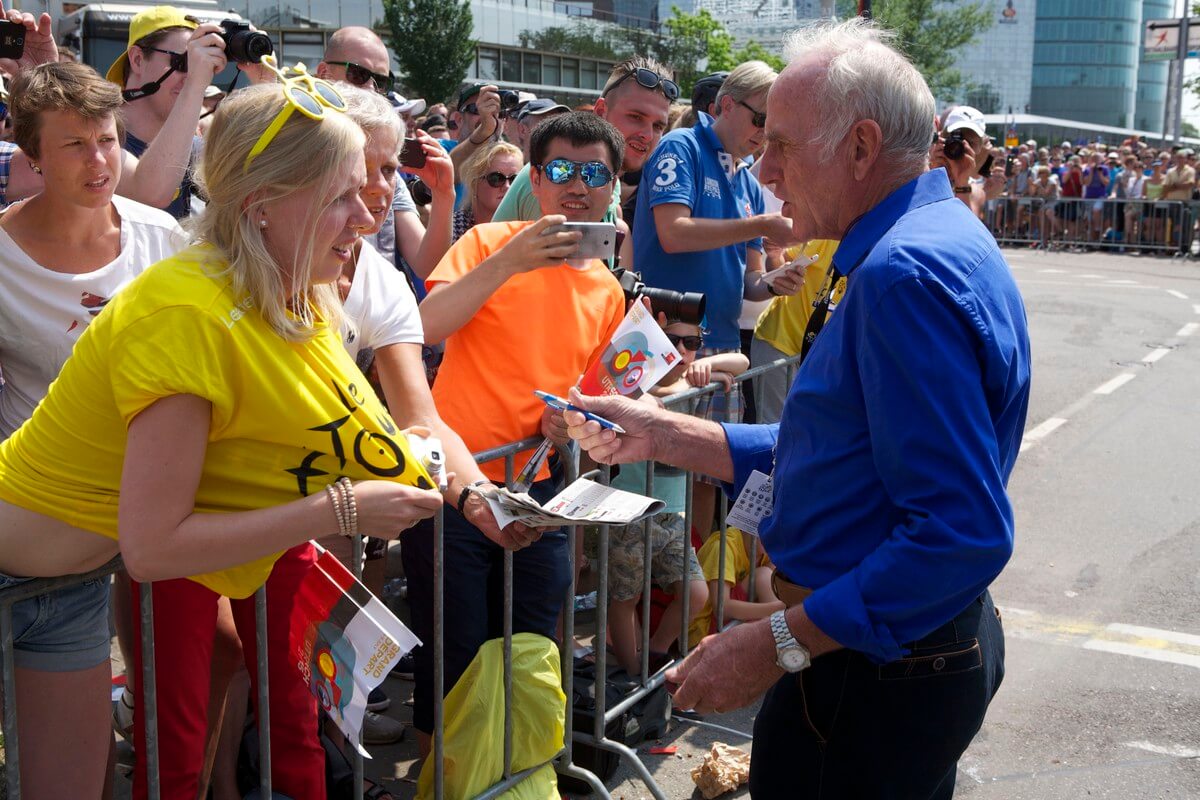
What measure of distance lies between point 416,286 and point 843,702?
310 centimetres

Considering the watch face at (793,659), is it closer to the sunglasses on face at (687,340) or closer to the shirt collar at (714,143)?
the sunglasses on face at (687,340)

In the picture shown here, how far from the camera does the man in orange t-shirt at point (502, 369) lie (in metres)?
3.45

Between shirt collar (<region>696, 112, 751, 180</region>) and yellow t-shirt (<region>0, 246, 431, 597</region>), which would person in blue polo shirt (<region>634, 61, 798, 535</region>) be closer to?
shirt collar (<region>696, 112, 751, 180</region>)

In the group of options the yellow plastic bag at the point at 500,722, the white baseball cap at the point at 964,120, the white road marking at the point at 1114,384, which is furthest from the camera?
the white road marking at the point at 1114,384

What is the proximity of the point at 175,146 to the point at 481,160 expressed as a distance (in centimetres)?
199

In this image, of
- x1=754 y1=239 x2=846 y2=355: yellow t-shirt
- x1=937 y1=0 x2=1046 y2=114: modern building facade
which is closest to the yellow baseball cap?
x1=754 y1=239 x2=846 y2=355: yellow t-shirt

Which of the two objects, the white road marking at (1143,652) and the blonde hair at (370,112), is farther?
the white road marking at (1143,652)

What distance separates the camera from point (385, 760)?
4.00 metres

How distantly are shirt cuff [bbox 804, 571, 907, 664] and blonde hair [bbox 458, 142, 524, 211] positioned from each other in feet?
12.7

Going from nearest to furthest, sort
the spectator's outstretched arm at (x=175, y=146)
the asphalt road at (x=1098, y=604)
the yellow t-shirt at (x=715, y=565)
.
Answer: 1. the spectator's outstretched arm at (x=175, y=146)
2. the asphalt road at (x=1098, y=604)
3. the yellow t-shirt at (x=715, y=565)

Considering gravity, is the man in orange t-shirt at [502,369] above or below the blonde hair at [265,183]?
below

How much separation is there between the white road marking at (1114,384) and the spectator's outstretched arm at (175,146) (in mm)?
8930

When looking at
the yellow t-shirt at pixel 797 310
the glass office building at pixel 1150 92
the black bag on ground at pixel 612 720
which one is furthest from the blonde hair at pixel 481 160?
the glass office building at pixel 1150 92

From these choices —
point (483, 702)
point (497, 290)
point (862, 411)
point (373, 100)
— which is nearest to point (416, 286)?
point (497, 290)
